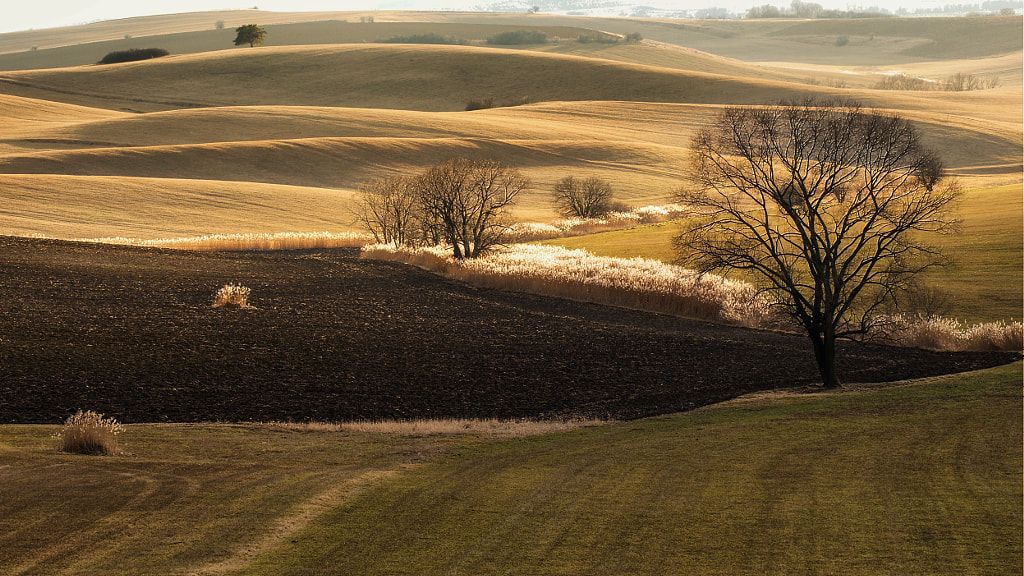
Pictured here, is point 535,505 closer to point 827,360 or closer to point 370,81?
point 827,360

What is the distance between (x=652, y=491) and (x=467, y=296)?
1053 inches

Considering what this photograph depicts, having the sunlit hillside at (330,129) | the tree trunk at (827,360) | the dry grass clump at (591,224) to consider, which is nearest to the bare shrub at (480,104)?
the sunlit hillside at (330,129)

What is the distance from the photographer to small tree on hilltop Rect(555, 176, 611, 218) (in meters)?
67.0

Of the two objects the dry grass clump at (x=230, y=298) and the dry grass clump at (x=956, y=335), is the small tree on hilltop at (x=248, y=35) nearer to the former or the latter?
the dry grass clump at (x=230, y=298)

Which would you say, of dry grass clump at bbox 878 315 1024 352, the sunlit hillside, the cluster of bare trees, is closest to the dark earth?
dry grass clump at bbox 878 315 1024 352

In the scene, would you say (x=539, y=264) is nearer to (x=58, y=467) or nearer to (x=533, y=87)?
(x=58, y=467)

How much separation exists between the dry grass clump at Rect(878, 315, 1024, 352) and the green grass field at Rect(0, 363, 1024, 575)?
12238 mm

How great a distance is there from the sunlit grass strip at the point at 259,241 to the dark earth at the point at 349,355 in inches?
556

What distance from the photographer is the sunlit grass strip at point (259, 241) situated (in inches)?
1998

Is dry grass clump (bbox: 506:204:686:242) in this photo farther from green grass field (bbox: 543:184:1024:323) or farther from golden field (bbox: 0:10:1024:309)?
golden field (bbox: 0:10:1024:309)

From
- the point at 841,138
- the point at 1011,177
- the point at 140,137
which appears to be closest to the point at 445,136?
the point at 140,137

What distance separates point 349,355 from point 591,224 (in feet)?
138

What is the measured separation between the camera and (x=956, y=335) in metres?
25.3

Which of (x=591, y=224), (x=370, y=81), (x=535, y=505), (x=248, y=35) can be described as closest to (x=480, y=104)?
(x=370, y=81)
